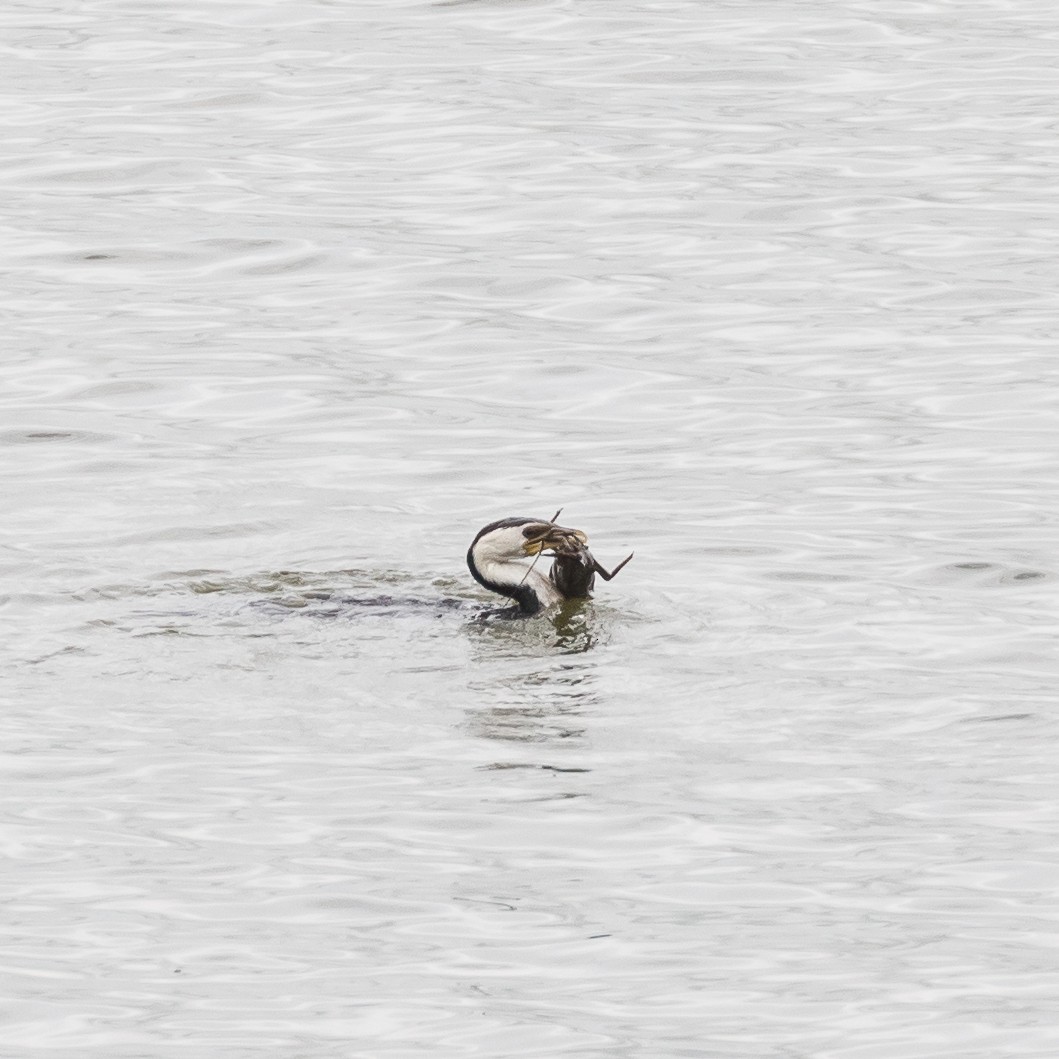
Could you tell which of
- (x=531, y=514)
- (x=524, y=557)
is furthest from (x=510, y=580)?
(x=531, y=514)

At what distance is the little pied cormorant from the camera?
10.7 m

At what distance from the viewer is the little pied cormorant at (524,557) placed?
420 inches

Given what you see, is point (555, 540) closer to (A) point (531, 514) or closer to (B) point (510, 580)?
(B) point (510, 580)

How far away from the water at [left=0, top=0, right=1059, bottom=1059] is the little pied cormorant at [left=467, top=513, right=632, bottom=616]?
0.52 ft

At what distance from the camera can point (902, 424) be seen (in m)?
13.8

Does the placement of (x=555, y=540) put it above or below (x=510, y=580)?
above

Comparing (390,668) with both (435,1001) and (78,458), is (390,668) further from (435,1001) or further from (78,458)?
(78,458)

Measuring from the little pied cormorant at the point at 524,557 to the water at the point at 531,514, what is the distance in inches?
6.3

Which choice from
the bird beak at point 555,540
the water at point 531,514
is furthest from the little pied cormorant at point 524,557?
the water at point 531,514

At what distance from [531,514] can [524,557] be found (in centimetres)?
158

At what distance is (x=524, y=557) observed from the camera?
10.8 metres

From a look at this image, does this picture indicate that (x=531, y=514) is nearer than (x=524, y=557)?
No

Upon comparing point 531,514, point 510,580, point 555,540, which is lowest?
point 531,514

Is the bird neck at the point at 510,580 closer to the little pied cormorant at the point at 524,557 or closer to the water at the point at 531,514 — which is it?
the little pied cormorant at the point at 524,557
